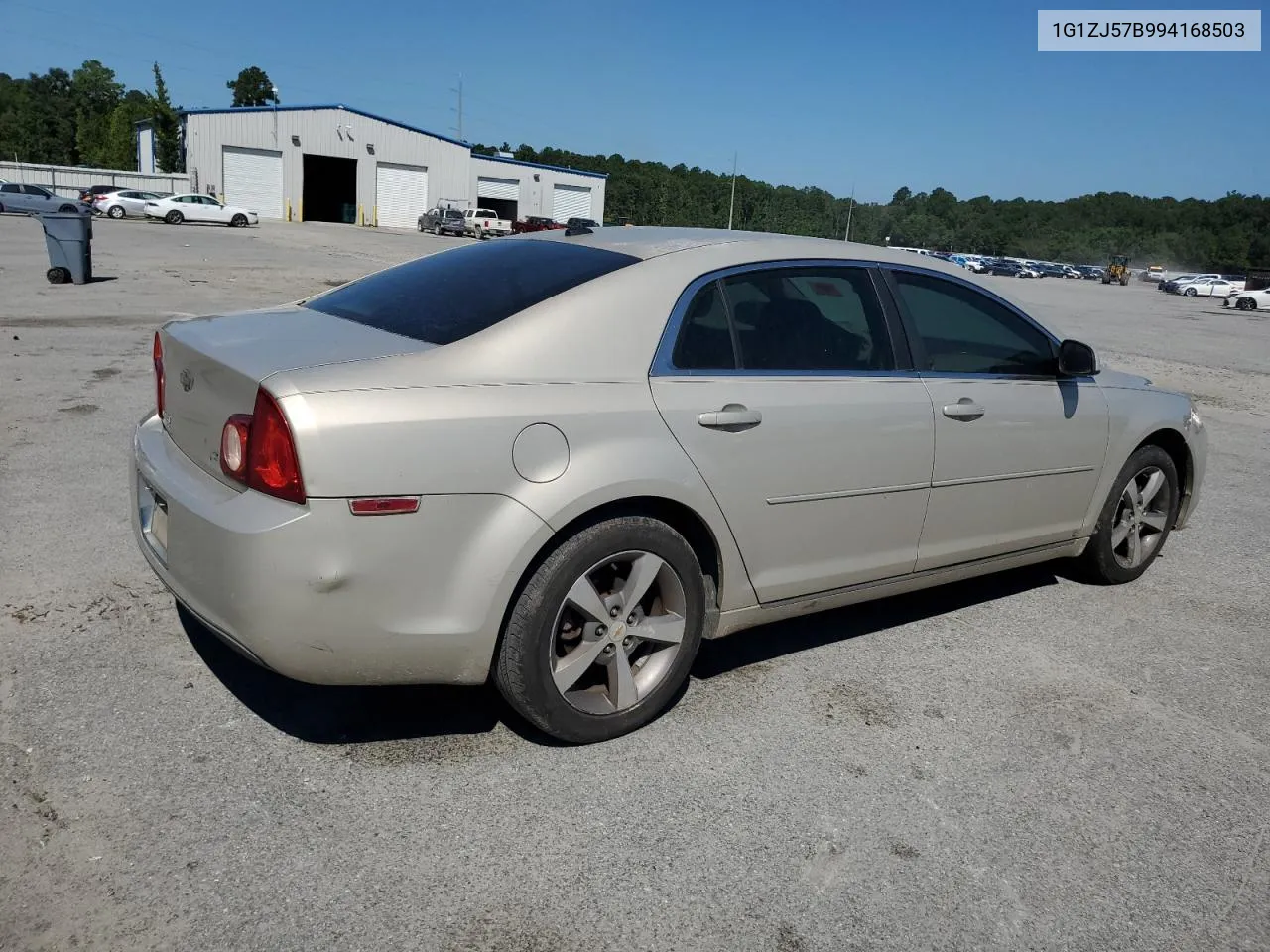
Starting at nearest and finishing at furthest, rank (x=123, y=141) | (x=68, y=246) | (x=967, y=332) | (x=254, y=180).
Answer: (x=967, y=332), (x=68, y=246), (x=254, y=180), (x=123, y=141)

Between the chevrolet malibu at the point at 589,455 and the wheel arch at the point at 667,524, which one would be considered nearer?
the chevrolet malibu at the point at 589,455

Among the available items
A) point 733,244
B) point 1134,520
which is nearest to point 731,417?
point 733,244

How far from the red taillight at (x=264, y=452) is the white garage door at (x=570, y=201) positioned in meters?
67.8

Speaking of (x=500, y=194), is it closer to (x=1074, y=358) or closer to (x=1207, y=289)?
(x=1207, y=289)

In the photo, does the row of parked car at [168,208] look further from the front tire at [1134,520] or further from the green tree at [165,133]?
the front tire at [1134,520]

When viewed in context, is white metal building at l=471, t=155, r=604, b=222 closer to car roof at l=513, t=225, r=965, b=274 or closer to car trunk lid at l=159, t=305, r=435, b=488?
car roof at l=513, t=225, r=965, b=274

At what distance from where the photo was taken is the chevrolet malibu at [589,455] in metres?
2.76

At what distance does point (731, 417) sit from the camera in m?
3.35

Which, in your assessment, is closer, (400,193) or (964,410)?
(964,410)

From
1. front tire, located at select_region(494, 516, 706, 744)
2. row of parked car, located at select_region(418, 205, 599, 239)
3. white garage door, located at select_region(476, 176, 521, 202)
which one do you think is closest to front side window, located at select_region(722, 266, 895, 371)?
front tire, located at select_region(494, 516, 706, 744)

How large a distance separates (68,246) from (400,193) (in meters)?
48.7

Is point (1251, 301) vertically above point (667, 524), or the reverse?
point (1251, 301)

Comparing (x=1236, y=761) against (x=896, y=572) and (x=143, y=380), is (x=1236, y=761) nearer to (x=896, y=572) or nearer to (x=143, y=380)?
(x=896, y=572)

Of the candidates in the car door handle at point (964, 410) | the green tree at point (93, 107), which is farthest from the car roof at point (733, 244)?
the green tree at point (93, 107)
